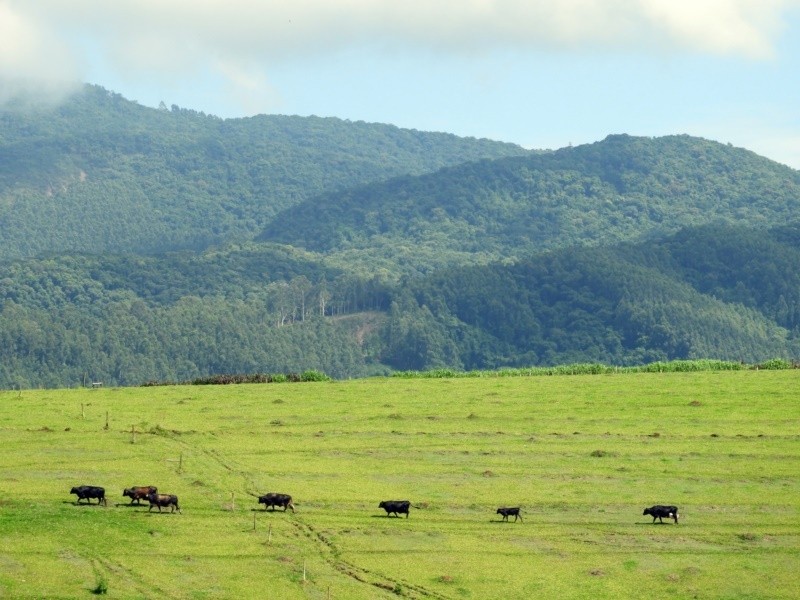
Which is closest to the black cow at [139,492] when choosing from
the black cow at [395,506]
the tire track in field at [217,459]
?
the tire track in field at [217,459]

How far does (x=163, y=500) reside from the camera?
5356cm

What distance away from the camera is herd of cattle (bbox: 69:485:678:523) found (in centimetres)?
5375

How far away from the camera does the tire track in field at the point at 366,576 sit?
44.5 meters

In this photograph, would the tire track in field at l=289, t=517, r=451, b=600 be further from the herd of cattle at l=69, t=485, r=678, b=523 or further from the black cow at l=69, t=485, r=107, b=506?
the black cow at l=69, t=485, r=107, b=506

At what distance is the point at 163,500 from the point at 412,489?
1188 centimetres

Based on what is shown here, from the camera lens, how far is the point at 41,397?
85812mm

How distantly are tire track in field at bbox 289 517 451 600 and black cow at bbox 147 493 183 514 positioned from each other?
596 centimetres

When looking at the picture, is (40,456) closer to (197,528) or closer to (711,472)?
(197,528)

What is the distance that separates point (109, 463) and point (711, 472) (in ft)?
93.7

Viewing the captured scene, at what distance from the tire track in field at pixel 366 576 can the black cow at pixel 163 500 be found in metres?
5.96

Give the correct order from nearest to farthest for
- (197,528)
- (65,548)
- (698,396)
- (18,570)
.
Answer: (18,570) → (65,548) → (197,528) → (698,396)

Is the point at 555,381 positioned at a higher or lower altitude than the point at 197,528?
higher

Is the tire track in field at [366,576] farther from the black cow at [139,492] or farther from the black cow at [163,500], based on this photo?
the black cow at [139,492]

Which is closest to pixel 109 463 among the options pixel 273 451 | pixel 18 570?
pixel 273 451
